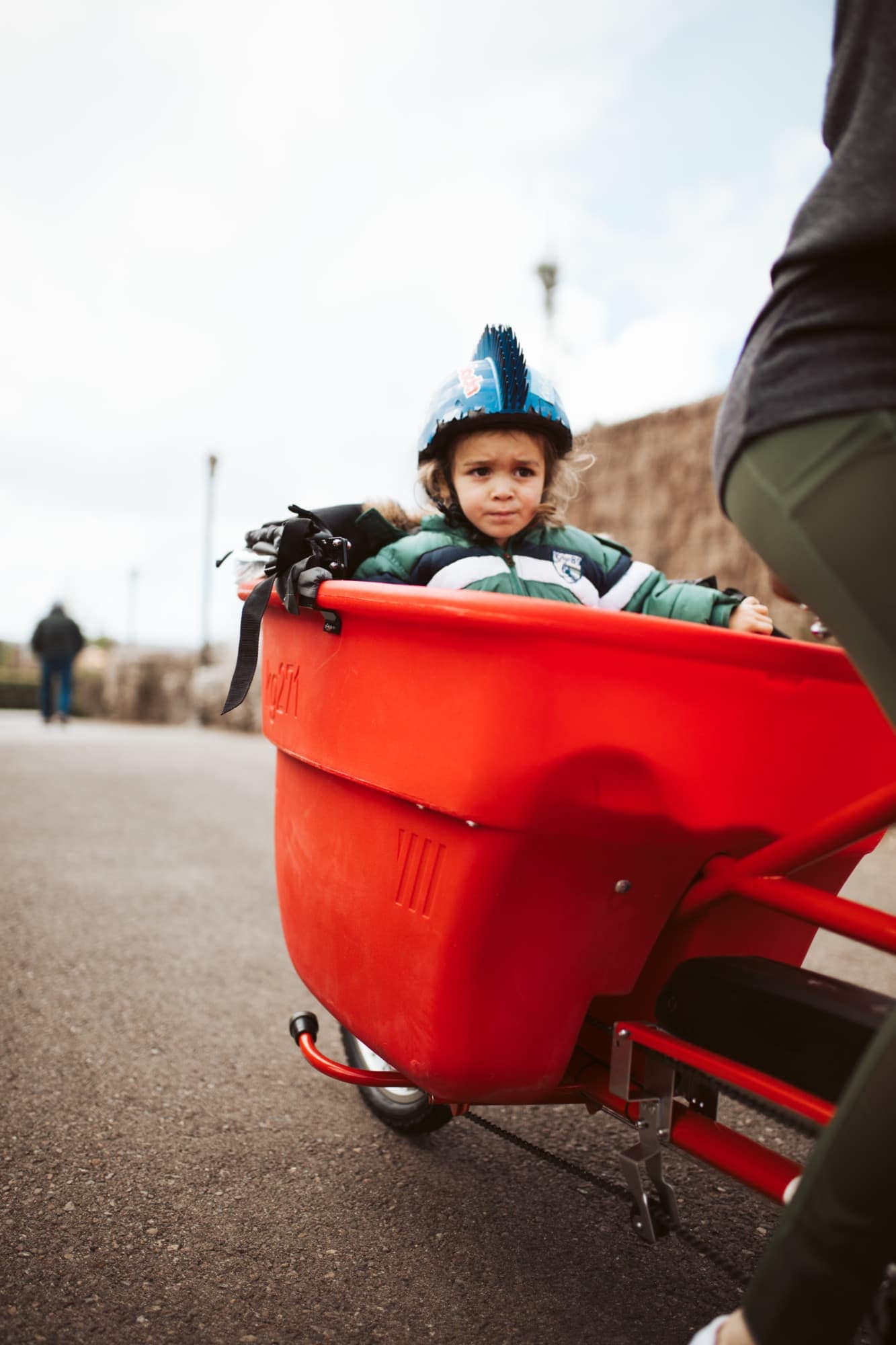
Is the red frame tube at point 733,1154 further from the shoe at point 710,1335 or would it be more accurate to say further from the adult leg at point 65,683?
the adult leg at point 65,683

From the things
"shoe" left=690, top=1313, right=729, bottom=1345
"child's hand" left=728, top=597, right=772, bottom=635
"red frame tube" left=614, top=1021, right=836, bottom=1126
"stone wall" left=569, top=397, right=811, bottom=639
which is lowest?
"shoe" left=690, top=1313, right=729, bottom=1345

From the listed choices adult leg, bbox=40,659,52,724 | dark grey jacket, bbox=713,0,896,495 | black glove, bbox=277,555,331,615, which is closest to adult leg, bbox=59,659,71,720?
adult leg, bbox=40,659,52,724

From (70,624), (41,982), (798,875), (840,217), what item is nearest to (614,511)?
(41,982)

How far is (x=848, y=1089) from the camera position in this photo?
1.01 m

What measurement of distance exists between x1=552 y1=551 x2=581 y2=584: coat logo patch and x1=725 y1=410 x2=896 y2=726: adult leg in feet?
3.40

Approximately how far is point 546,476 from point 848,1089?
62.1 inches

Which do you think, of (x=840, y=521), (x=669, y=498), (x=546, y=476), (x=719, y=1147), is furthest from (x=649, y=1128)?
(x=669, y=498)

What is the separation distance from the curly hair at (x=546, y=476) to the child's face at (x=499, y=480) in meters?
0.02

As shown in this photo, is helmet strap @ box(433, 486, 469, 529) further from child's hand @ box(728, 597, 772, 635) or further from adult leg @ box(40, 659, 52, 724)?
adult leg @ box(40, 659, 52, 724)

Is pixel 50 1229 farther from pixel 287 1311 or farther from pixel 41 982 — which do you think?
pixel 41 982

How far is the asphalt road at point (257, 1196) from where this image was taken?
62.7 inches

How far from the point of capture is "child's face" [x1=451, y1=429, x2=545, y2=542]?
2.15 meters

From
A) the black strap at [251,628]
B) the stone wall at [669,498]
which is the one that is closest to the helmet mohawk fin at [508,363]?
the black strap at [251,628]

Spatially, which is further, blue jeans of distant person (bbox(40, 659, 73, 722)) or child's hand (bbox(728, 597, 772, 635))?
blue jeans of distant person (bbox(40, 659, 73, 722))
